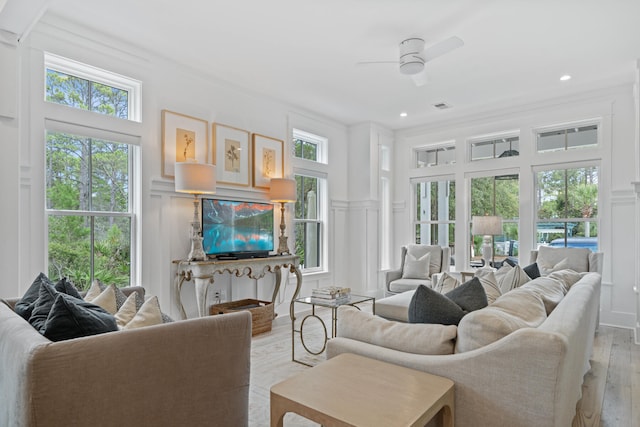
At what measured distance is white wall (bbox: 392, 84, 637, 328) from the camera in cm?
449

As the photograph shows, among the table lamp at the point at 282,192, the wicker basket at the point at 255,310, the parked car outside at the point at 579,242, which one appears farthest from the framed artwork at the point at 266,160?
the parked car outside at the point at 579,242

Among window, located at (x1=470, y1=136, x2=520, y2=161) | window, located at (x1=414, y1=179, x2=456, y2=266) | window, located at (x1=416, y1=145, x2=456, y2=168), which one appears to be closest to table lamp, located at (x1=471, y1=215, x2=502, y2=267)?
window, located at (x1=414, y1=179, x2=456, y2=266)

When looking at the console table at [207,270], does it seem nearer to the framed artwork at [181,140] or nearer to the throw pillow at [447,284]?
the framed artwork at [181,140]

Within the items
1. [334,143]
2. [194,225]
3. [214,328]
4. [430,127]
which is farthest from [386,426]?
[430,127]

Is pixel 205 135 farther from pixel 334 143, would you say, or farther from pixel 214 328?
pixel 214 328

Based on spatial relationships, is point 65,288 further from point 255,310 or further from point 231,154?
point 231,154

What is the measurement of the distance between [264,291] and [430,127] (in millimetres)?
3628

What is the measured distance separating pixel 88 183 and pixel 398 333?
2.93 m

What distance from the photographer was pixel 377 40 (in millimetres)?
3395

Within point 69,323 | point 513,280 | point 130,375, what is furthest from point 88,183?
point 513,280

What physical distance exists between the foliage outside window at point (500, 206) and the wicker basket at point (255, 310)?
127 inches

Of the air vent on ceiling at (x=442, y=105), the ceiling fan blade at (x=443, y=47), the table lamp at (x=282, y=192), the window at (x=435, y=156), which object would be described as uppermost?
the air vent on ceiling at (x=442, y=105)

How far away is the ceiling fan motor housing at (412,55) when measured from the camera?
10.8 ft

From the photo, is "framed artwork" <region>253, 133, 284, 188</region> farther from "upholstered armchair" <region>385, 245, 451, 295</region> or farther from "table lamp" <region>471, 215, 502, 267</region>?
"table lamp" <region>471, 215, 502, 267</region>
